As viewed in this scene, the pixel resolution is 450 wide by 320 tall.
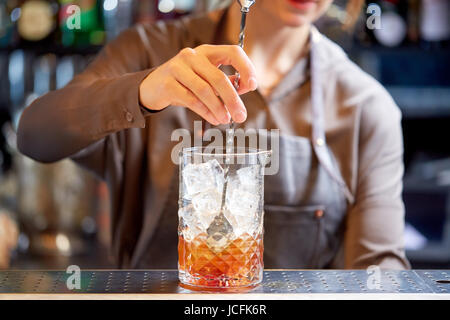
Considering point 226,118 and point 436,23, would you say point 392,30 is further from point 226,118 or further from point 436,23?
point 226,118

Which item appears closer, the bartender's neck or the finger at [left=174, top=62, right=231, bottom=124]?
the finger at [left=174, top=62, right=231, bottom=124]

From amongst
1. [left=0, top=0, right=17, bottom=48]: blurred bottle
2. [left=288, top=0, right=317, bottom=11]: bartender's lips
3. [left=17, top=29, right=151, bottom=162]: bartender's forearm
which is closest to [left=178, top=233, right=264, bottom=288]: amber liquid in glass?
[left=17, top=29, right=151, bottom=162]: bartender's forearm

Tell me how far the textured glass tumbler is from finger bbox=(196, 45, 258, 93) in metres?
0.12

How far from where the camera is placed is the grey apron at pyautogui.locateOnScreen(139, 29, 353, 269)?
1708 mm

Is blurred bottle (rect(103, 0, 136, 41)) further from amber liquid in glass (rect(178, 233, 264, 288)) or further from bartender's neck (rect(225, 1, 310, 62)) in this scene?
amber liquid in glass (rect(178, 233, 264, 288))

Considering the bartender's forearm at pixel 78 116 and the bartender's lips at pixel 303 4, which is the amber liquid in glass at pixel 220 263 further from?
the bartender's lips at pixel 303 4

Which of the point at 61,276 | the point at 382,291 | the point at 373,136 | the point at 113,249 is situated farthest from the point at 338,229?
the point at 61,276

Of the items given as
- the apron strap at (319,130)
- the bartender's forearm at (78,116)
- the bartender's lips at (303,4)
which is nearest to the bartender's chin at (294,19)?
the bartender's lips at (303,4)

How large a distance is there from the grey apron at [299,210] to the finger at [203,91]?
61 centimetres

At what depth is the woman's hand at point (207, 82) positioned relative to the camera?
3.52ft

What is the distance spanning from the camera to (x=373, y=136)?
5.75ft

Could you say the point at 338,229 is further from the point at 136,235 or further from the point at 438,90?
the point at 438,90

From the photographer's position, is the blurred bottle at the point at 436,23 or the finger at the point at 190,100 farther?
the blurred bottle at the point at 436,23

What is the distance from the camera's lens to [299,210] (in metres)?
1.71
